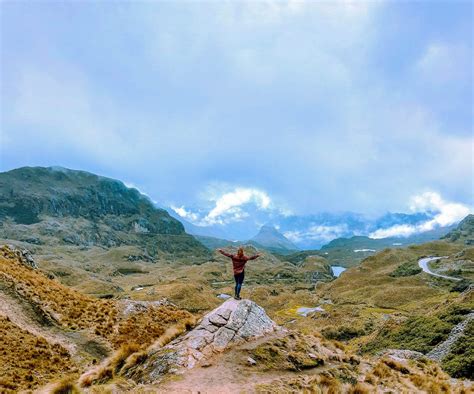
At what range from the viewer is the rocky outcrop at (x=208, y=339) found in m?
20.2

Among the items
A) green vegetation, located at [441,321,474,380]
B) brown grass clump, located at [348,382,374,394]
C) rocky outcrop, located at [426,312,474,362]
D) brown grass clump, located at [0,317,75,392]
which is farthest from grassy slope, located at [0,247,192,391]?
rocky outcrop, located at [426,312,474,362]

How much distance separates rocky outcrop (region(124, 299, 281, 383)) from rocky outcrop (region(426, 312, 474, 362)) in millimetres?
24930

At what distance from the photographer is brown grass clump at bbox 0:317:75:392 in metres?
22.1

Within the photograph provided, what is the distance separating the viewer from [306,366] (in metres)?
22.3

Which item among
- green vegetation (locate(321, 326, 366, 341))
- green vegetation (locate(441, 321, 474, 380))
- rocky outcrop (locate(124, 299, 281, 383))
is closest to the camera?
rocky outcrop (locate(124, 299, 281, 383))

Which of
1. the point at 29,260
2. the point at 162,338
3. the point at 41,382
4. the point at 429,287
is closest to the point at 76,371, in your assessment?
the point at 41,382

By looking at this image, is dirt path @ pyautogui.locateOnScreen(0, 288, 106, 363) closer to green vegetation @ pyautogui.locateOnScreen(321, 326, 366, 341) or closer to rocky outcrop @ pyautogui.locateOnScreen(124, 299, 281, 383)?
rocky outcrop @ pyautogui.locateOnScreen(124, 299, 281, 383)

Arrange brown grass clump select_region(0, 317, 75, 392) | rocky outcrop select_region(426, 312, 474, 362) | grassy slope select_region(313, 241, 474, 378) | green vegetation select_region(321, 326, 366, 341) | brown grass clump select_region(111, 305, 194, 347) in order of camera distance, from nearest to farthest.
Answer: brown grass clump select_region(0, 317, 75, 392) → brown grass clump select_region(111, 305, 194, 347) → rocky outcrop select_region(426, 312, 474, 362) → grassy slope select_region(313, 241, 474, 378) → green vegetation select_region(321, 326, 366, 341)

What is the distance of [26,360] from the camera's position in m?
24.8

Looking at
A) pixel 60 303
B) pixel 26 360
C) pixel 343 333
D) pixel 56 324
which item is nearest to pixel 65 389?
pixel 26 360

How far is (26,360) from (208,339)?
12886mm

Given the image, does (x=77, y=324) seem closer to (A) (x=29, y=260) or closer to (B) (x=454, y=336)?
(A) (x=29, y=260)

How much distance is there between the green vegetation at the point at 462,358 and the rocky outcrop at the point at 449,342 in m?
0.78

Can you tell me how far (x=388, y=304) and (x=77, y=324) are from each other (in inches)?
5236
